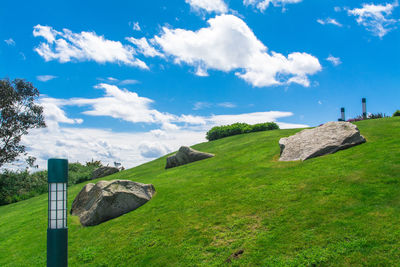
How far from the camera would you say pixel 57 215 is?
6.20 meters

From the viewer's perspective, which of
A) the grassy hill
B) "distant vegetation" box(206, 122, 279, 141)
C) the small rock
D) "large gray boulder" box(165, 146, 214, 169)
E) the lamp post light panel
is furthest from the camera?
"distant vegetation" box(206, 122, 279, 141)

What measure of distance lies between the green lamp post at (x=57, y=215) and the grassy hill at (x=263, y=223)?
2176 millimetres

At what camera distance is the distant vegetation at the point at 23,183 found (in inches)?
1082

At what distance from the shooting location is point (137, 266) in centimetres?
750

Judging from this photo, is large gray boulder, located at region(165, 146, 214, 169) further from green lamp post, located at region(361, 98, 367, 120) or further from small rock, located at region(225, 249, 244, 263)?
green lamp post, located at region(361, 98, 367, 120)

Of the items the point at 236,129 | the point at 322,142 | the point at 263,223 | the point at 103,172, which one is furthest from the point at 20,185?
the point at 263,223

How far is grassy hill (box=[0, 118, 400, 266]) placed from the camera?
6.59 metres

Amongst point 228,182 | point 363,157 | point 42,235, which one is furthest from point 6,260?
point 363,157

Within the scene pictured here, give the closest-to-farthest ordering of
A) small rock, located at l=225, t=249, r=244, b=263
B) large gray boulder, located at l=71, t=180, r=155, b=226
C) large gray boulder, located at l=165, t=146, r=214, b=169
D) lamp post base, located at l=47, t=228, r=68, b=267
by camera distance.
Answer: lamp post base, located at l=47, t=228, r=68, b=267 → small rock, located at l=225, t=249, r=244, b=263 → large gray boulder, located at l=71, t=180, r=155, b=226 → large gray boulder, located at l=165, t=146, r=214, b=169

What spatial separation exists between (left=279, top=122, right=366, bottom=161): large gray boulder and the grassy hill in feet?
1.67

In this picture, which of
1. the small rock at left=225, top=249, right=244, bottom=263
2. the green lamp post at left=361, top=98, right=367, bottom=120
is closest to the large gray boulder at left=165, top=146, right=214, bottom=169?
the small rock at left=225, top=249, right=244, bottom=263

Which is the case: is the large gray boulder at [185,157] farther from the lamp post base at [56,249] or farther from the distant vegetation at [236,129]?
the lamp post base at [56,249]

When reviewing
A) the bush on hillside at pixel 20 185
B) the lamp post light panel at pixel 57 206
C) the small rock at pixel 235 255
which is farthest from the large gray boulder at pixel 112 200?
the bush on hillside at pixel 20 185

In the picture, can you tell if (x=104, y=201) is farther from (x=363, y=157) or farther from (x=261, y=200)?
(x=363, y=157)
